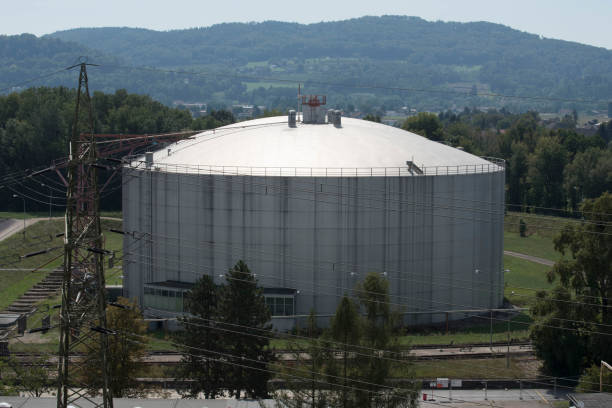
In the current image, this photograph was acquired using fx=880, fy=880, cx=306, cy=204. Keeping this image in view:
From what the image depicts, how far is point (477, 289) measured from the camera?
2712 inches

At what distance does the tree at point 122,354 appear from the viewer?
44.0m

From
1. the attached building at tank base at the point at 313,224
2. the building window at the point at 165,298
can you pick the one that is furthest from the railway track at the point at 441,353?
the building window at the point at 165,298

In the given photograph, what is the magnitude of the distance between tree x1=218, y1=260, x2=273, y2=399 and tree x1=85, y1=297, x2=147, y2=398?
474 cm

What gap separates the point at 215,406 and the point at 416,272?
1116 inches

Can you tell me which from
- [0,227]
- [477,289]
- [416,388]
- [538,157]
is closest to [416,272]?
[477,289]

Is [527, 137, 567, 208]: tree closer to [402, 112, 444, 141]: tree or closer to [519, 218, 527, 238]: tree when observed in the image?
[402, 112, 444, 141]: tree

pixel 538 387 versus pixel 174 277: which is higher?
pixel 174 277

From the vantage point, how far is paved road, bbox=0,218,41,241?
103 m

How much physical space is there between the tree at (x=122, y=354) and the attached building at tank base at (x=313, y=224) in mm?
13488

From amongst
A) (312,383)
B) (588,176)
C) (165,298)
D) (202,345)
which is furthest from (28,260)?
(588,176)

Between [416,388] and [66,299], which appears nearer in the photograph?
[66,299]

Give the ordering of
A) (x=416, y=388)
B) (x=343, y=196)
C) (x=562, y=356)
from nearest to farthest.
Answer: (x=416, y=388), (x=562, y=356), (x=343, y=196)

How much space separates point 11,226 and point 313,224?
58333 mm

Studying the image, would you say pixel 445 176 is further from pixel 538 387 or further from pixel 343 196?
pixel 538 387
